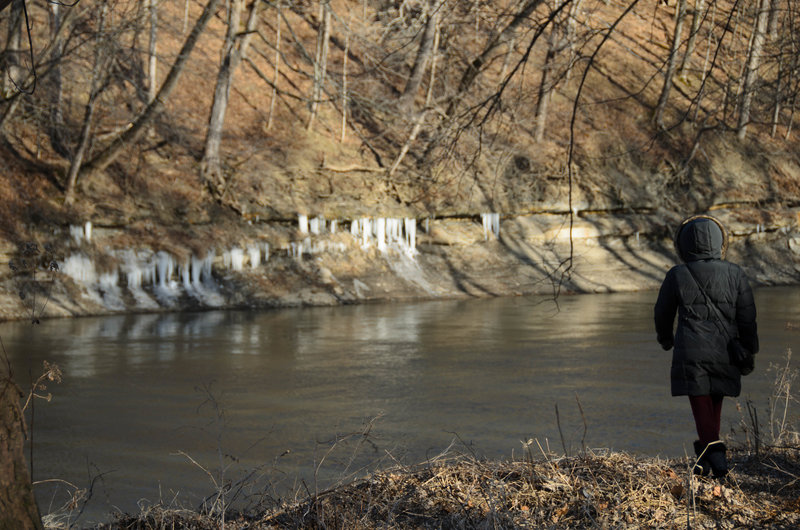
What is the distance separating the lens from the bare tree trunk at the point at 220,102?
87.9 feet

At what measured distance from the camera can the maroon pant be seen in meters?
5.34

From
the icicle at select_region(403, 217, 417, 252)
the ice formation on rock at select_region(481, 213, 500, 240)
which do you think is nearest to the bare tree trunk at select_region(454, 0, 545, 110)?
the icicle at select_region(403, 217, 417, 252)

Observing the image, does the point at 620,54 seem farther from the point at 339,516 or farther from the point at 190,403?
the point at 339,516

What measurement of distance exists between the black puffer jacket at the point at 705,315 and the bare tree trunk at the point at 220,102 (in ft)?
73.2

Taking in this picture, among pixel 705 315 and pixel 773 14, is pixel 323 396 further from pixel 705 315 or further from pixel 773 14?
pixel 773 14

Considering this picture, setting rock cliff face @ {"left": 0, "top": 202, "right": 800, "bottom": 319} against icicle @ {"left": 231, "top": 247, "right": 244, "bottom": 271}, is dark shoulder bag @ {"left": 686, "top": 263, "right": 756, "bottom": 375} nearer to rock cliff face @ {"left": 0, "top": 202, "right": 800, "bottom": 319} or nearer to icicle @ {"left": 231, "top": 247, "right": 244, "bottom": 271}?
rock cliff face @ {"left": 0, "top": 202, "right": 800, "bottom": 319}

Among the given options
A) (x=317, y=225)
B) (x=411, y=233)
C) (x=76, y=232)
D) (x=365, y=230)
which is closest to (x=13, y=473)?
(x=76, y=232)

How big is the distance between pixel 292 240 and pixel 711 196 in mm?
16445

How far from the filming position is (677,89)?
122ft

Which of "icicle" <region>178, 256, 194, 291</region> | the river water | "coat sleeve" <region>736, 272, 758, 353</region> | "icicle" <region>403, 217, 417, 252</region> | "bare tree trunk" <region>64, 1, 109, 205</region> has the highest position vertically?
"bare tree trunk" <region>64, 1, 109, 205</region>

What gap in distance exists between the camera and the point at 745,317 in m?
5.46

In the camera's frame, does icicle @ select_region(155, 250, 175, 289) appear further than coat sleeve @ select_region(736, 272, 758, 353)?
Yes

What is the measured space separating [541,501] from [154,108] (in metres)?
21.2

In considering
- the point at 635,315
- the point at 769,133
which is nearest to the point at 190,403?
the point at 635,315
